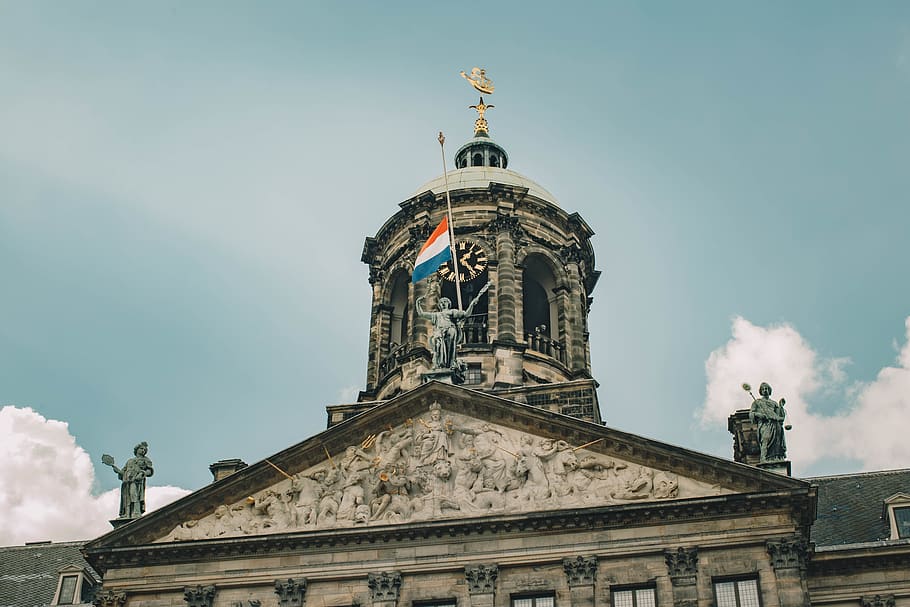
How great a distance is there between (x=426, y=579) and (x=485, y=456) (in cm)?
297

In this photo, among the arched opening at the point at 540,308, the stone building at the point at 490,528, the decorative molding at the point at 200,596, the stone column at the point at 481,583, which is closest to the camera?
the stone building at the point at 490,528

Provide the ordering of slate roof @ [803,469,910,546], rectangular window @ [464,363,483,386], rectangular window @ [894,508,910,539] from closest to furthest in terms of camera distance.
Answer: rectangular window @ [894,508,910,539] < slate roof @ [803,469,910,546] < rectangular window @ [464,363,483,386]

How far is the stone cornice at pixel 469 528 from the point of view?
2773cm

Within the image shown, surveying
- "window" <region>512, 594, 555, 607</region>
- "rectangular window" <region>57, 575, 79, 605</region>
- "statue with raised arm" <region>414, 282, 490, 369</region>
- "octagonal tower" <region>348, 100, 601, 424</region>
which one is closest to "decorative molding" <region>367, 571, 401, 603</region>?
"window" <region>512, 594, 555, 607</region>

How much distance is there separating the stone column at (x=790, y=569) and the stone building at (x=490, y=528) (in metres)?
0.03

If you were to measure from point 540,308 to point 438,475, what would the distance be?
11115 mm

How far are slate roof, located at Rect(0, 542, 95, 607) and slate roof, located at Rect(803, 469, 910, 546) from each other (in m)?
18.0

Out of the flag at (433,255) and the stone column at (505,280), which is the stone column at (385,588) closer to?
the flag at (433,255)

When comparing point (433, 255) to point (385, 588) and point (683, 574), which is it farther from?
point (683, 574)

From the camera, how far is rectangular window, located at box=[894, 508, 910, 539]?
97.8 feet

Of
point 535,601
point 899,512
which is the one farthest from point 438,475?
point 899,512

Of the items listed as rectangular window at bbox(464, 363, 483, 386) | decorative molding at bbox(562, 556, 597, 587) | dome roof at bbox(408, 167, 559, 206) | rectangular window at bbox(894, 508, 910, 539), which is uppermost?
dome roof at bbox(408, 167, 559, 206)

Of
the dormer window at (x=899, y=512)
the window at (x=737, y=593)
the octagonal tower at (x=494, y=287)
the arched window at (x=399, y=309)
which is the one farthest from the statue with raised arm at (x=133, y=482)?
the dormer window at (x=899, y=512)

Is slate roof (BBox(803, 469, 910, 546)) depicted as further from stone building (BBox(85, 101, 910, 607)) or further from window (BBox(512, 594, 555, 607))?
window (BBox(512, 594, 555, 607))
